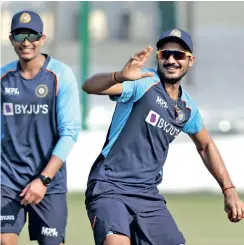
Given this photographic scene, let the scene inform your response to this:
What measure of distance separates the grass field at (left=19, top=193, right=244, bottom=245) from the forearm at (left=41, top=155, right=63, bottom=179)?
124 inches

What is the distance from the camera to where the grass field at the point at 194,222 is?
1087cm

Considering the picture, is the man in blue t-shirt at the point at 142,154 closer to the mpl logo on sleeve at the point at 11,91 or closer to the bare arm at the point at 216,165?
the bare arm at the point at 216,165

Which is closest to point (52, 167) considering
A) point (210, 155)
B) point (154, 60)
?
point (210, 155)

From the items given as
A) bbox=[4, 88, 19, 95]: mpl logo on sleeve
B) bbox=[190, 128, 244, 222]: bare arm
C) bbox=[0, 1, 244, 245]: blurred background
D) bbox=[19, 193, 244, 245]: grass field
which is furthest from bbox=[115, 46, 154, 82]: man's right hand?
bbox=[0, 1, 244, 245]: blurred background

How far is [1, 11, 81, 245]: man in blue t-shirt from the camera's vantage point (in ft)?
25.0

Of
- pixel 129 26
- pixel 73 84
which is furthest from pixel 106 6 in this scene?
pixel 73 84

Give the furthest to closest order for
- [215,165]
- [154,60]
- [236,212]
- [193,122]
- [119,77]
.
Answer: [154,60]
[215,165]
[193,122]
[236,212]
[119,77]

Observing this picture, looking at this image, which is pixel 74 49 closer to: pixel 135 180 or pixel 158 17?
pixel 158 17

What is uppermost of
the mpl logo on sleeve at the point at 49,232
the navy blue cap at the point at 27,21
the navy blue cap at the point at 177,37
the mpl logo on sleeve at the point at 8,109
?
the navy blue cap at the point at 27,21

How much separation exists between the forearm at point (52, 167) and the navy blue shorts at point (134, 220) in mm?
673

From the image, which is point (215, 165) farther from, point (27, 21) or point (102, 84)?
point (27, 21)

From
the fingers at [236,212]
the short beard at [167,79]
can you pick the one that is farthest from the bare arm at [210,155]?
the short beard at [167,79]

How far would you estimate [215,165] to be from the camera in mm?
7434

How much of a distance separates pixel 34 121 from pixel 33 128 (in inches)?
2.0
